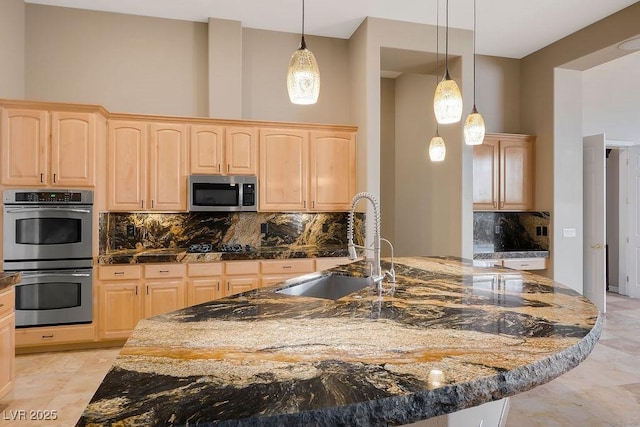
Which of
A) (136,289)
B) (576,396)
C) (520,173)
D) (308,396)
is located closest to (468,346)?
(308,396)

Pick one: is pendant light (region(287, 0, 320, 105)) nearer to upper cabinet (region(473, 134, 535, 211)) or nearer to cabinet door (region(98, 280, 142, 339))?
cabinet door (region(98, 280, 142, 339))

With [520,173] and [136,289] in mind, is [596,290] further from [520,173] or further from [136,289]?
[136,289]

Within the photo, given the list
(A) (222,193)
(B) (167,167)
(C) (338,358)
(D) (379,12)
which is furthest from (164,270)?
(D) (379,12)

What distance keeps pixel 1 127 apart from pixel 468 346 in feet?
14.1

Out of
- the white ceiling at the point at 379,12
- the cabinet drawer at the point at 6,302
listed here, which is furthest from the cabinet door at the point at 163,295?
the white ceiling at the point at 379,12

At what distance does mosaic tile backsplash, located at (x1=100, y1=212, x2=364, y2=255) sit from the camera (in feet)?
14.3

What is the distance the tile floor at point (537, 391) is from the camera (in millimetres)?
2635

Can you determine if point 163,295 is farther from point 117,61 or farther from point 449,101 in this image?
point 449,101

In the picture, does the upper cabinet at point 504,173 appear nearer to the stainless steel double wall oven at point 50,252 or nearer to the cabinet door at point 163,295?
the cabinet door at point 163,295

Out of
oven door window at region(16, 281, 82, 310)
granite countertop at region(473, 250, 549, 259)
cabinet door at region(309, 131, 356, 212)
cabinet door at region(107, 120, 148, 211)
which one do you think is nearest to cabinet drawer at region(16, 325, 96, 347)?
oven door window at region(16, 281, 82, 310)

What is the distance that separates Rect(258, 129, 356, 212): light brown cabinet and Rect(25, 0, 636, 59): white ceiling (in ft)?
4.13

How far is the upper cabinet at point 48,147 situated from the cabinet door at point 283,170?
66.1 inches

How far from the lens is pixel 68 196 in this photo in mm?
3729

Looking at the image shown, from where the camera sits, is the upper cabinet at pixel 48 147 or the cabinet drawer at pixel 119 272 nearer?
the upper cabinet at pixel 48 147
